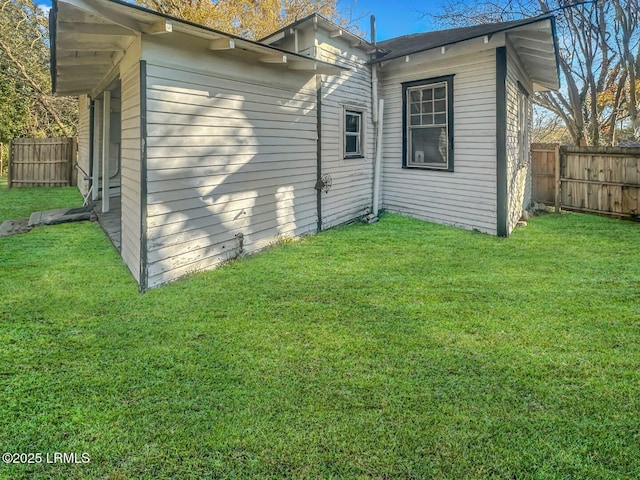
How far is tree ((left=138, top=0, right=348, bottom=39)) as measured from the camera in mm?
14711

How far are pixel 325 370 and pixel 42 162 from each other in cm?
1326

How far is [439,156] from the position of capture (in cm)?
759

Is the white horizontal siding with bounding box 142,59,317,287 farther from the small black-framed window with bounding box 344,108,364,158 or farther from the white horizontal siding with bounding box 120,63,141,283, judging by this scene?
the small black-framed window with bounding box 344,108,364,158

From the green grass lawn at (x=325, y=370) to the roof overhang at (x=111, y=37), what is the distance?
2538 mm

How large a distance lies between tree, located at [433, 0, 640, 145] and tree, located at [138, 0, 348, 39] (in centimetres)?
650

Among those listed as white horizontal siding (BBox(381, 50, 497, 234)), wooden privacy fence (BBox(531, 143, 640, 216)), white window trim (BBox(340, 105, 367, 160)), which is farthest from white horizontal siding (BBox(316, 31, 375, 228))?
wooden privacy fence (BBox(531, 143, 640, 216))

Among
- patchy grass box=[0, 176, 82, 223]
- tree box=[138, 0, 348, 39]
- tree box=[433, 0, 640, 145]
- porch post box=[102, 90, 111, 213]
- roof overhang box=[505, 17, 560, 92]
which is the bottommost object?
patchy grass box=[0, 176, 82, 223]

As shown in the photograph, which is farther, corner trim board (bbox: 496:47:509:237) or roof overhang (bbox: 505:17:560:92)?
corner trim board (bbox: 496:47:509:237)

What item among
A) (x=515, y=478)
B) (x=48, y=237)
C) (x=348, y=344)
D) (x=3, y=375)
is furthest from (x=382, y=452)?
(x=48, y=237)

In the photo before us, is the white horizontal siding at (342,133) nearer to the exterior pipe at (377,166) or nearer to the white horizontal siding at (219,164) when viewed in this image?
the exterior pipe at (377,166)

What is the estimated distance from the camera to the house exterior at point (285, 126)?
4.19 m

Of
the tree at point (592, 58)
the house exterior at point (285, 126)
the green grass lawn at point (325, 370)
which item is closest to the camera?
the green grass lawn at point (325, 370)

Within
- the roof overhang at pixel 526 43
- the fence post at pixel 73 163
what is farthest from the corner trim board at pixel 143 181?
the fence post at pixel 73 163

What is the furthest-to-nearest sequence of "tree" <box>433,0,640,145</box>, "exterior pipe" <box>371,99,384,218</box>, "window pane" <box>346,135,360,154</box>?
1. "tree" <box>433,0,640,145</box>
2. "exterior pipe" <box>371,99,384,218</box>
3. "window pane" <box>346,135,360,154</box>
